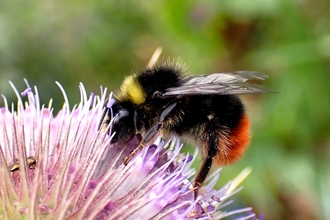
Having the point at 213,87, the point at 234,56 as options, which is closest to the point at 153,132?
the point at 213,87

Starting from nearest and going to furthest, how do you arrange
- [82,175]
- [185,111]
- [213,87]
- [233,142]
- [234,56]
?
[82,175], [213,87], [185,111], [233,142], [234,56]

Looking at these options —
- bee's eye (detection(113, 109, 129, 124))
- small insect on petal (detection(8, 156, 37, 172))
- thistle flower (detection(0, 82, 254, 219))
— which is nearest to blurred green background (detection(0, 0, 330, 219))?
thistle flower (detection(0, 82, 254, 219))

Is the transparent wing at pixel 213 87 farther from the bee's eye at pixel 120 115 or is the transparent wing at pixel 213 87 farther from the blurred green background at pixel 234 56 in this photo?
the blurred green background at pixel 234 56

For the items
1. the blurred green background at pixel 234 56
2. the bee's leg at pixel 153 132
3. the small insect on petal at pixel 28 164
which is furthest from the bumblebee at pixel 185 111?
the blurred green background at pixel 234 56

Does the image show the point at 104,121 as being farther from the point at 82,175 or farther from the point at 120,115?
the point at 82,175

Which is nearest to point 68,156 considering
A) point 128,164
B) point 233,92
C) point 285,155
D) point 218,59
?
point 128,164

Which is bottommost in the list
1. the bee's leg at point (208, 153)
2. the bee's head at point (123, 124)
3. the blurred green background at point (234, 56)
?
the bee's leg at point (208, 153)

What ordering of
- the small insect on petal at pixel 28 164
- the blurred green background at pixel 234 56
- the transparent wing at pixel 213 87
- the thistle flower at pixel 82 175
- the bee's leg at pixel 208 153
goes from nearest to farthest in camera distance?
the thistle flower at pixel 82 175, the small insect on petal at pixel 28 164, the transparent wing at pixel 213 87, the bee's leg at pixel 208 153, the blurred green background at pixel 234 56
